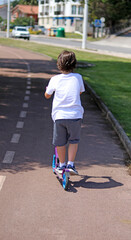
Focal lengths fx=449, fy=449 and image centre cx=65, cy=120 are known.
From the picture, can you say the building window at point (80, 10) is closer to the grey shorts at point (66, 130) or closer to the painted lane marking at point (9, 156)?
the painted lane marking at point (9, 156)

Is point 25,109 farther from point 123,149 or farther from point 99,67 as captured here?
point 99,67

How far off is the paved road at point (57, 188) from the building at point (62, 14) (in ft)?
318

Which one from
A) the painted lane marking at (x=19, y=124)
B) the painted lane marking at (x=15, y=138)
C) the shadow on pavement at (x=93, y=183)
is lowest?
the shadow on pavement at (x=93, y=183)

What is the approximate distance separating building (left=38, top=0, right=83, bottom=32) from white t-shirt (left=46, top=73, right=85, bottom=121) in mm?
100032

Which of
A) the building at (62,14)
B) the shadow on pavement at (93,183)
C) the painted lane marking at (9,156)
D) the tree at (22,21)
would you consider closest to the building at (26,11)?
the building at (62,14)

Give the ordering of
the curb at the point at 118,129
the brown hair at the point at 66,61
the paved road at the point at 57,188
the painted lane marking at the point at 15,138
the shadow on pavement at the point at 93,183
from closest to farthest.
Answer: the paved road at the point at 57,188 < the brown hair at the point at 66,61 < the shadow on pavement at the point at 93,183 < the curb at the point at 118,129 < the painted lane marking at the point at 15,138

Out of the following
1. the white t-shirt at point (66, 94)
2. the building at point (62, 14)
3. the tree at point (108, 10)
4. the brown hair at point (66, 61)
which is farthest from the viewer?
the building at point (62, 14)

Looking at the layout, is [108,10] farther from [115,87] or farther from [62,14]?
[115,87]

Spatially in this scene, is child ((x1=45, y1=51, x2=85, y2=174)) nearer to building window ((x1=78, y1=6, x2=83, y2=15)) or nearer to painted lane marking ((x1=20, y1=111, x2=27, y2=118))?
painted lane marking ((x1=20, y1=111, x2=27, y2=118))

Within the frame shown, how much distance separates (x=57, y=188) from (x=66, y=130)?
0.71 meters

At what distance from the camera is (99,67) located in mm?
25859

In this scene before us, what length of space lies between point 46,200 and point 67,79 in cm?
144

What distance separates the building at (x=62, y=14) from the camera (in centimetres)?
11319

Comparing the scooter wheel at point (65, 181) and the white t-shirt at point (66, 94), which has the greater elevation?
the white t-shirt at point (66, 94)
